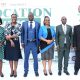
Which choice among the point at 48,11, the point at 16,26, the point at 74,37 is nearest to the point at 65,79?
the point at 74,37

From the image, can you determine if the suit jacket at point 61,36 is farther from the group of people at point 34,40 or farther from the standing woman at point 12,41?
the standing woman at point 12,41

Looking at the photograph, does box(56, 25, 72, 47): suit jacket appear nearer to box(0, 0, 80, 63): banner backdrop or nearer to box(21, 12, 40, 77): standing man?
box(21, 12, 40, 77): standing man

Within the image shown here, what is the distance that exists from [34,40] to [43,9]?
65.1 inches

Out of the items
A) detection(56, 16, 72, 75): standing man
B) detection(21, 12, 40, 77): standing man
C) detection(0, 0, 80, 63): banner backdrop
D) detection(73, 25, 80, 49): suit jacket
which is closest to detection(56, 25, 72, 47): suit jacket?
detection(56, 16, 72, 75): standing man

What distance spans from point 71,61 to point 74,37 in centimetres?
151

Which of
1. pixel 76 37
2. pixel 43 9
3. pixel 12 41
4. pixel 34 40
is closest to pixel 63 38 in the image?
pixel 76 37

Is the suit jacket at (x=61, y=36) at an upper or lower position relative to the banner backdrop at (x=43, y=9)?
lower

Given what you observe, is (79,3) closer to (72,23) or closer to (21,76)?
(72,23)

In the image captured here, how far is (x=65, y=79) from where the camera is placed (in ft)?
25.2

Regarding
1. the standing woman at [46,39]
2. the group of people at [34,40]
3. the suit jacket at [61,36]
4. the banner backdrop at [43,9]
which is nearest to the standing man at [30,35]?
the group of people at [34,40]

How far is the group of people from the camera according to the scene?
7773mm

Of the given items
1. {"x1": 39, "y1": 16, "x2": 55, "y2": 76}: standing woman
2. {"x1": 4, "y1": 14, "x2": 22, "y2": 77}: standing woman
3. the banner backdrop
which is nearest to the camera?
{"x1": 4, "y1": 14, "x2": 22, "y2": 77}: standing woman

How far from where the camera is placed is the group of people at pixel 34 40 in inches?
306

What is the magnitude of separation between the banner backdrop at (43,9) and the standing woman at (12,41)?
58.6 inches
